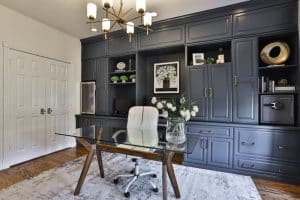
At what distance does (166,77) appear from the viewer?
389 centimetres

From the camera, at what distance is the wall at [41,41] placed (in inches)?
119

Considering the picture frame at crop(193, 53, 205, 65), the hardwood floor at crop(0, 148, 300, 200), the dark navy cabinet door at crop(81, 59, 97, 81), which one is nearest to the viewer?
the hardwood floor at crop(0, 148, 300, 200)

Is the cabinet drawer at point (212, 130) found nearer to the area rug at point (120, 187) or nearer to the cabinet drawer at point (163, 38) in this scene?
the area rug at point (120, 187)

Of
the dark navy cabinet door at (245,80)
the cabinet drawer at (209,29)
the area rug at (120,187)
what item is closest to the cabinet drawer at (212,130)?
the dark navy cabinet door at (245,80)

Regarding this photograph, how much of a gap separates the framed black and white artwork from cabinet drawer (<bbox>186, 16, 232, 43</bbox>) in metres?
0.72

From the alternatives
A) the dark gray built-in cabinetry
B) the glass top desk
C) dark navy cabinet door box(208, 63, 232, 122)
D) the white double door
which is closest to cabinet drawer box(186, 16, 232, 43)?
the dark gray built-in cabinetry

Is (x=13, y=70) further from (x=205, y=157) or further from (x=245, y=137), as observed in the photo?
(x=245, y=137)

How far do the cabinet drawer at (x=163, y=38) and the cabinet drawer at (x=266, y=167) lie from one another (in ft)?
7.48

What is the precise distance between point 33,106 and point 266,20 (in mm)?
4264

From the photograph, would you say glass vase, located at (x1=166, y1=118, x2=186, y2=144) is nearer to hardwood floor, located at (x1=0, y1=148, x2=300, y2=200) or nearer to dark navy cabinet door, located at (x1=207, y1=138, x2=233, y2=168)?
dark navy cabinet door, located at (x1=207, y1=138, x2=233, y2=168)

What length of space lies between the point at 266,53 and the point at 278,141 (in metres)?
1.33

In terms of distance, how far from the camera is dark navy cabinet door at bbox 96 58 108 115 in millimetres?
4160

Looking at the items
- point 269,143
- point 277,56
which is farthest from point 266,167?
point 277,56

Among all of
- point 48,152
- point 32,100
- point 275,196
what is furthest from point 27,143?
point 275,196
